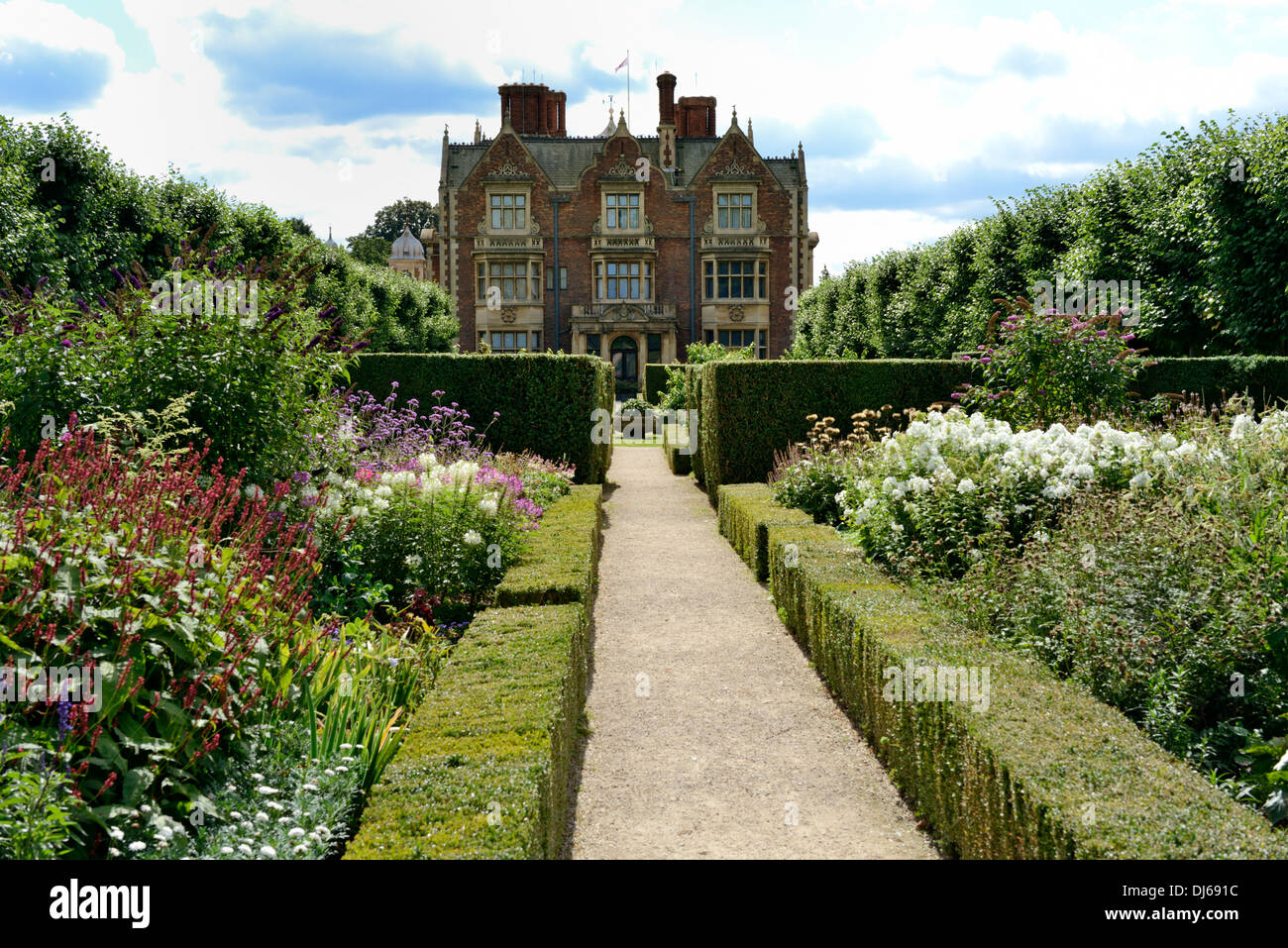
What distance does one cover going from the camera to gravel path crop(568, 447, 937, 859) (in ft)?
13.5

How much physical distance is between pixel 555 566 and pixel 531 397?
7.27 metres

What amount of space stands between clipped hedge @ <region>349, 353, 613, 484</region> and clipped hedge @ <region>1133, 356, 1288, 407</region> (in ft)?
27.4

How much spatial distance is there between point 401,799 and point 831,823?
2.00 meters

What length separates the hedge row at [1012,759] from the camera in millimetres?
2725

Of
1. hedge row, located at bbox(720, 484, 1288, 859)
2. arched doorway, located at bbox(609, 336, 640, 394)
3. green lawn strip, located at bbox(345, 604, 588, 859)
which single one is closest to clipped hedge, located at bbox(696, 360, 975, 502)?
hedge row, located at bbox(720, 484, 1288, 859)

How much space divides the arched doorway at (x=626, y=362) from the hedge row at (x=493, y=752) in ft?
111

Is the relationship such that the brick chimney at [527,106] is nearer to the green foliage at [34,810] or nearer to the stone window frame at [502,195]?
the stone window frame at [502,195]

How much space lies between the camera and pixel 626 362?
3997cm

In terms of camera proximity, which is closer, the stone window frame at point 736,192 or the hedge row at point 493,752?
the hedge row at point 493,752

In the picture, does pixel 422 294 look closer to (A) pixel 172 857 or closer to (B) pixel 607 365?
(B) pixel 607 365

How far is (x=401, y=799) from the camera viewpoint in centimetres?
316

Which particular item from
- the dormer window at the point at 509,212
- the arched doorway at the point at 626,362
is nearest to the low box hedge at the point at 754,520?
the arched doorway at the point at 626,362

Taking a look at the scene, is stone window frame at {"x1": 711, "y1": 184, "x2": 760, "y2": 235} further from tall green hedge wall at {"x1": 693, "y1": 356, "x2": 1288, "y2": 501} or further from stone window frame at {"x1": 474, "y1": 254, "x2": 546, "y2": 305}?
tall green hedge wall at {"x1": 693, "y1": 356, "x2": 1288, "y2": 501}
